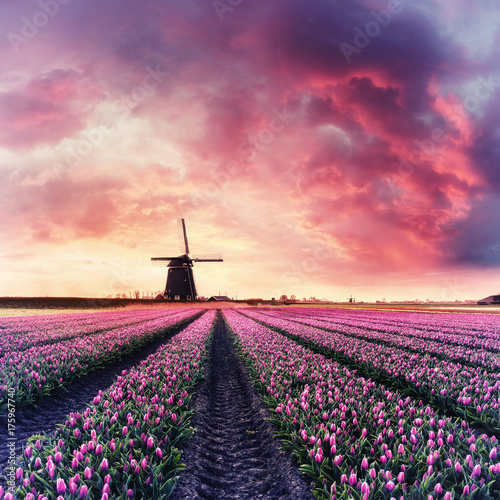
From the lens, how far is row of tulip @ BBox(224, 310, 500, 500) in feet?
11.1

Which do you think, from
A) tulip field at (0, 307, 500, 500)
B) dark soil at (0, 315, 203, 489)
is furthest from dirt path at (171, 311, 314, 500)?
dark soil at (0, 315, 203, 489)

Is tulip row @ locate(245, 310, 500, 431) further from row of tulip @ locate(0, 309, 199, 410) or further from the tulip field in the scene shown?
row of tulip @ locate(0, 309, 199, 410)

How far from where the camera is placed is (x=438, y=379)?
809cm

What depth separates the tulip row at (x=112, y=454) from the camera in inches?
135

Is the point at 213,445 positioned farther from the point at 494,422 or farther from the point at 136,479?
the point at 494,422

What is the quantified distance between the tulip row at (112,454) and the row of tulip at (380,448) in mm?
2040

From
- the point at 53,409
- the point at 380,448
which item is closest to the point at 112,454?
the point at 380,448

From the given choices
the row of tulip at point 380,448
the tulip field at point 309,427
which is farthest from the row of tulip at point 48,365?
the row of tulip at point 380,448

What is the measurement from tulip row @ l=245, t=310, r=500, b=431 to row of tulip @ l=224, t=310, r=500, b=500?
1.21 metres

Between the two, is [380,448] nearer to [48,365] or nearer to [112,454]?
[112,454]

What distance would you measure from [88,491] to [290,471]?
3.08m

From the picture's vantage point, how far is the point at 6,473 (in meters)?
4.87

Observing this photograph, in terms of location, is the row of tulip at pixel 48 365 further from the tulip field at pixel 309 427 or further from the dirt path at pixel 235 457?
the dirt path at pixel 235 457

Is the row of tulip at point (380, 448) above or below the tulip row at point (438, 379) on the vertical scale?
above
